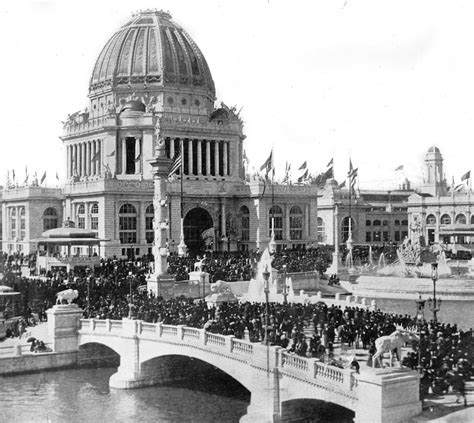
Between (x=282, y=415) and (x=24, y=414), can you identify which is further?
(x=24, y=414)

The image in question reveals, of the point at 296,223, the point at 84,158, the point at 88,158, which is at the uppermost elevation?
the point at 84,158

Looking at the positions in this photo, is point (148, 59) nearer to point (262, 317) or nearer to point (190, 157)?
point (190, 157)

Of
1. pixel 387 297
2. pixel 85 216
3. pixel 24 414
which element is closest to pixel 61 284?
pixel 24 414

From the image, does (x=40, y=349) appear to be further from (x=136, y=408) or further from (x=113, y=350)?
(x=136, y=408)

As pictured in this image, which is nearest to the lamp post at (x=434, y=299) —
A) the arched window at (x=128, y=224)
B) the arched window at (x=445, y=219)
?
the arched window at (x=128, y=224)

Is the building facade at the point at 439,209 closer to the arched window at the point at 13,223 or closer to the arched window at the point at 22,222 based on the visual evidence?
the arched window at the point at 22,222

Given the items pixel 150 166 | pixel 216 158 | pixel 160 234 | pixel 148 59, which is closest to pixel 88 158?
pixel 150 166
